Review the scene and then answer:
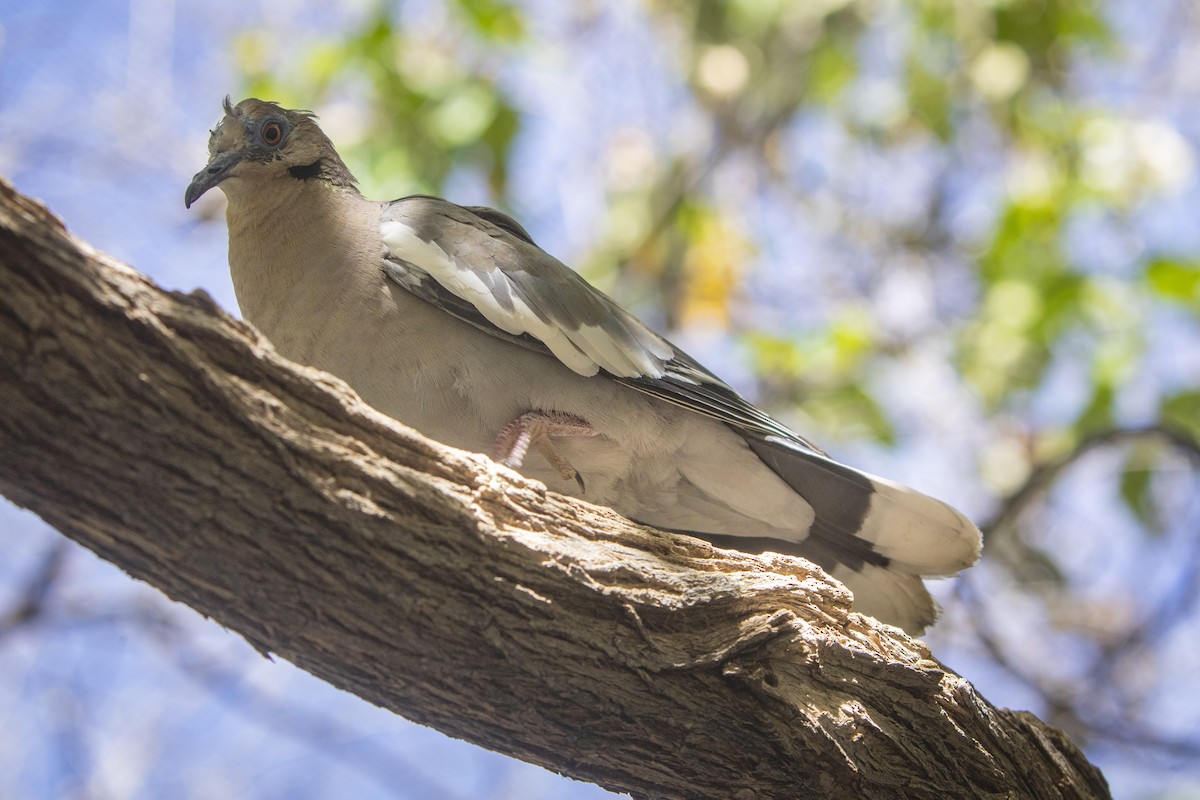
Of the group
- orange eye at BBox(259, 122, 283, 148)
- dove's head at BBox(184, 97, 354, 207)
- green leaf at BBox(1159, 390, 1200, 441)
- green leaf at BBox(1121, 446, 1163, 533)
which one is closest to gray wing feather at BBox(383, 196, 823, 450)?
dove's head at BBox(184, 97, 354, 207)

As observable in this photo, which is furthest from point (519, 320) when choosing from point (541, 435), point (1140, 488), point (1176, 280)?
point (1140, 488)

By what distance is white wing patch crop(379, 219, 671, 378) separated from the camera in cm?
323

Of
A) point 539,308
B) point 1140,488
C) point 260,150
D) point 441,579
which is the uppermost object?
point 1140,488

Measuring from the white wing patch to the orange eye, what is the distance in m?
0.49

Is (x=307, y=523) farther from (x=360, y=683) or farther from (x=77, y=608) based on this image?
(x=77, y=608)

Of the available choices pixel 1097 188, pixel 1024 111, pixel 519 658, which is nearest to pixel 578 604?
pixel 519 658

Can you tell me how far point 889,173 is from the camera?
7.94m

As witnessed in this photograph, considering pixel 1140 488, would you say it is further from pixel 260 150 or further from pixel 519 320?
pixel 260 150

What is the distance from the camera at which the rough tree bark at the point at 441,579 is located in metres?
1.91

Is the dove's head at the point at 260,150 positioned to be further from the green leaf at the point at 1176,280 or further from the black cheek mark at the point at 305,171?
Answer: the green leaf at the point at 1176,280

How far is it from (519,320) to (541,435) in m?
0.36

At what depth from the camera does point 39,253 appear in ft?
6.14

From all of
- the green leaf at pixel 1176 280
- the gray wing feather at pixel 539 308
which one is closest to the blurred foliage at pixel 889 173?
the green leaf at pixel 1176 280

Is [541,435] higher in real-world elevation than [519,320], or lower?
lower
